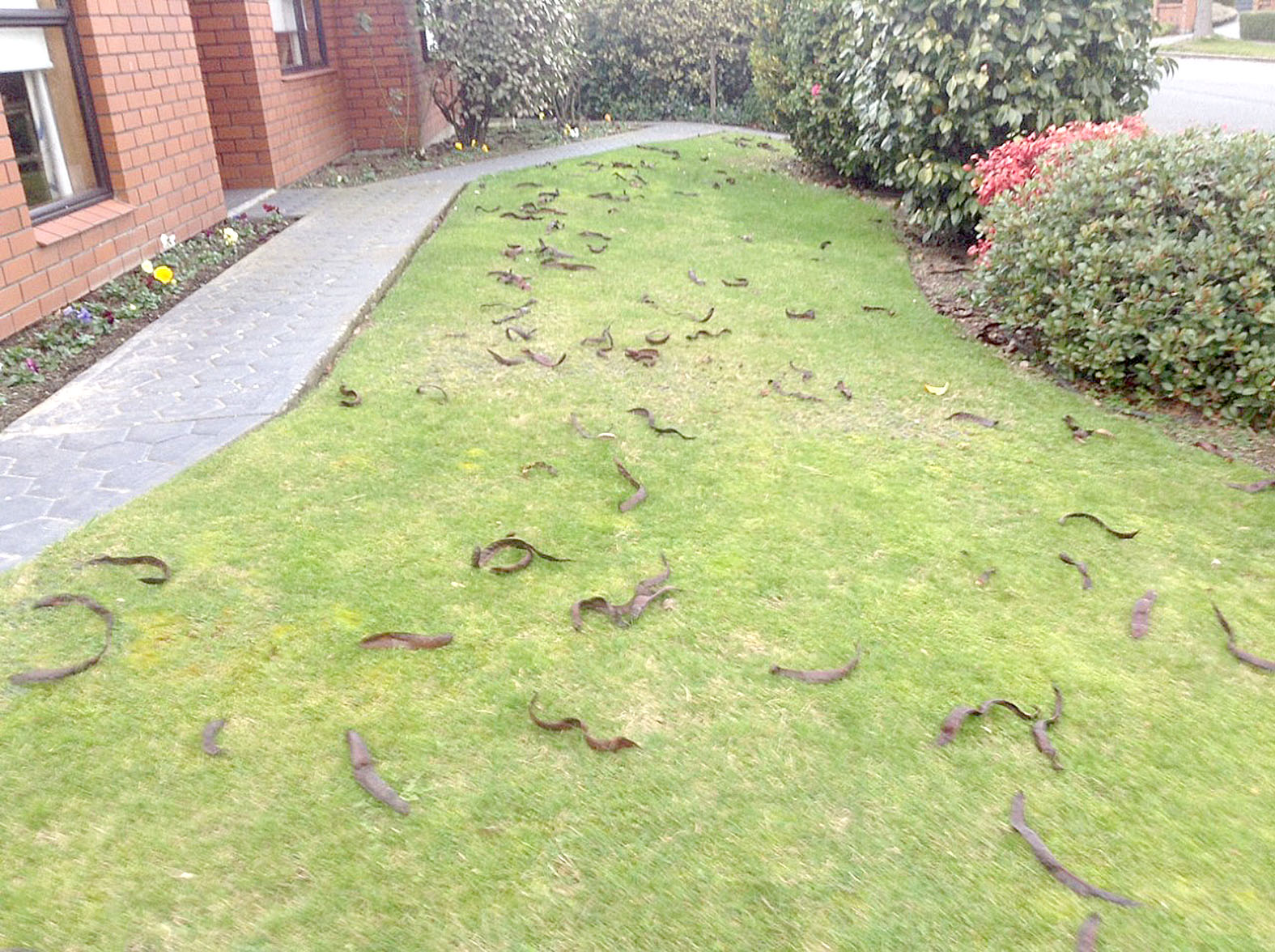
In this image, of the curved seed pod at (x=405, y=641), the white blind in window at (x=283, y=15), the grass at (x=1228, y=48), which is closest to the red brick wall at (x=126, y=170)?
the white blind in window at (x=283, y=15)

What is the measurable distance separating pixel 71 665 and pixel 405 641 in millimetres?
936

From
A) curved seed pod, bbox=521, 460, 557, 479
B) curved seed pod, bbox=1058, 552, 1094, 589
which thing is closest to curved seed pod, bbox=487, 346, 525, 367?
curved seed pod, bbox=521, 460, 557, 479

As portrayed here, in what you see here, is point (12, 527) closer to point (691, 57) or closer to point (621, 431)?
point (621, 431)

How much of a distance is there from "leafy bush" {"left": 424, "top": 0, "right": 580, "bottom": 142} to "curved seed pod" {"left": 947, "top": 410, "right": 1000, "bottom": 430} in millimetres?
9237

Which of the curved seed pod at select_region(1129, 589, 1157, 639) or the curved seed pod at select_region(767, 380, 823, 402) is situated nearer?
the curved seed pod at select_region(1129, 589, 1157, 639)

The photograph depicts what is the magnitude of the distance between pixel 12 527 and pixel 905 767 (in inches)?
126

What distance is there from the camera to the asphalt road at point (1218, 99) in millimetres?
15000

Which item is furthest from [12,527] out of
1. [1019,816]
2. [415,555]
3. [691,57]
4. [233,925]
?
[691,57]

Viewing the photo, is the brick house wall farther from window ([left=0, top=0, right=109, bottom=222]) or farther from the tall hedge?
the tall hedge

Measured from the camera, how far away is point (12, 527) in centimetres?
370

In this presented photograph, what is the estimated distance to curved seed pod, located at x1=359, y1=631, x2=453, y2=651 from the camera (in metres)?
3.03

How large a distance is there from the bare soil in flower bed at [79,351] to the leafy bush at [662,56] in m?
10.6

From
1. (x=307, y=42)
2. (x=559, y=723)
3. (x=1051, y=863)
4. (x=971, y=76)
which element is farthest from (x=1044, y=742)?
(x=307, y=42)

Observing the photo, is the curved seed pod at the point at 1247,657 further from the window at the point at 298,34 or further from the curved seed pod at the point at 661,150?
the window at the point at 298,34
